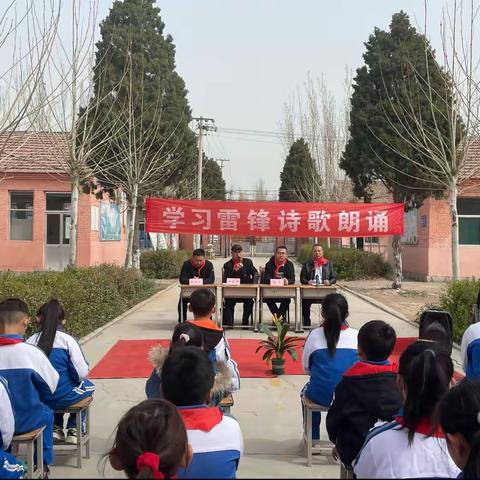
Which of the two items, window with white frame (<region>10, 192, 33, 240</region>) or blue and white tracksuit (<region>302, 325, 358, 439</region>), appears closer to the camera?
blue and white tracksuit (<region>302, 325, 358, 439</region>)

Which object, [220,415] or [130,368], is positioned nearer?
[220,415]

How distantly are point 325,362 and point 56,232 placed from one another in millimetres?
19743

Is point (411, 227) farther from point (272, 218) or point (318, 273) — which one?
point (318, 273)

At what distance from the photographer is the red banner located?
13141 millimetres

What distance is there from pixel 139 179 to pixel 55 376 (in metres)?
14.6

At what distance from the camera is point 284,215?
13.3m

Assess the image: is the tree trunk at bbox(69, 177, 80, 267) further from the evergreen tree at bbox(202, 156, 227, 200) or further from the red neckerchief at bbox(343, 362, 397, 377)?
the evergreen tree at bbox(202, 156, 227, 200)

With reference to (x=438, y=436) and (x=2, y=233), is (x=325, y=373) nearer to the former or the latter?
(x=438, y=436)

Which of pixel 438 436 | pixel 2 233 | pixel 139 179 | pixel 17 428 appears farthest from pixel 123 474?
pixel 2 233

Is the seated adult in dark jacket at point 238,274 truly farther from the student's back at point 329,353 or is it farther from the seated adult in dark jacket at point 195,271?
the student's back at point 329,353

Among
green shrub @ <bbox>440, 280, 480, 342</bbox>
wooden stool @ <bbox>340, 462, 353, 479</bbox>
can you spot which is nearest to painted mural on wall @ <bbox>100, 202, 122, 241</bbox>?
green shrub @ <bbox>440, 280, 480, 342</bbox>

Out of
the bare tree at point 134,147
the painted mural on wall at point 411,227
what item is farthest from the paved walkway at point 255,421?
the painted mural on wall at point 411,227

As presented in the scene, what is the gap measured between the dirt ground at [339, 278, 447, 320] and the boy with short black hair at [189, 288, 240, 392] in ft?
28.3

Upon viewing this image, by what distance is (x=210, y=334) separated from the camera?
15.2 feet
